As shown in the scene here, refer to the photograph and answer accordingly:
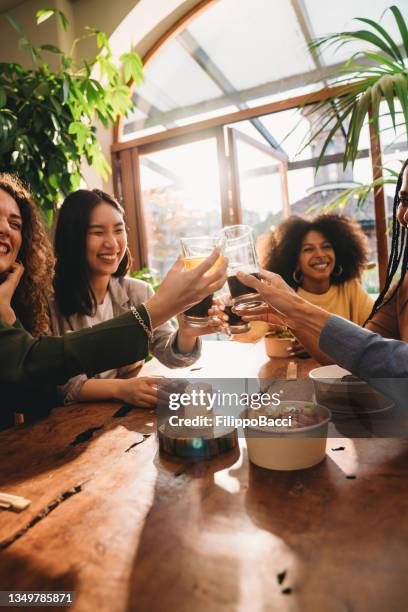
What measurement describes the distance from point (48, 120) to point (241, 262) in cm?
217

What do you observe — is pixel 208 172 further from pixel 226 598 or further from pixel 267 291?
Answer: pixel 226 598

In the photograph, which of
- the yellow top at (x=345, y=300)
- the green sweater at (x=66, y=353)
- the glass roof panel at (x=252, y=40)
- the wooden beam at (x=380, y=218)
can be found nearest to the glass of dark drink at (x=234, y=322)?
the green sweater at (x=66, y=353)

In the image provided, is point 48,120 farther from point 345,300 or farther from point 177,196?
point 345,300

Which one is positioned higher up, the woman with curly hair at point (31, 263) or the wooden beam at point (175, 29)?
the wooden beam at point (175, 29)

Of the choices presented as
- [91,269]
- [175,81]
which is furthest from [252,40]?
[91,269]

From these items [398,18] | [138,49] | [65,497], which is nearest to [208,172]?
[138,49]

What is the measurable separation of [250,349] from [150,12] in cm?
300

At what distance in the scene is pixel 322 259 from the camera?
2789 mm

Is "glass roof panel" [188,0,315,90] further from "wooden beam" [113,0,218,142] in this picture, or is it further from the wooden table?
the wooden table

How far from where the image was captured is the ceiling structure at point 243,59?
3.51 meters

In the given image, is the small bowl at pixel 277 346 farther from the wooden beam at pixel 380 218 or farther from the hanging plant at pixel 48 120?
the wooden beam at pixel 380 218

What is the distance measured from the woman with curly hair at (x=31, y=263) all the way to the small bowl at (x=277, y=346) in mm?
856

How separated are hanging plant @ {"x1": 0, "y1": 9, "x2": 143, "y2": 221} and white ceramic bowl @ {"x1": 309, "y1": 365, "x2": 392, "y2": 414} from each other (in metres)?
2.32

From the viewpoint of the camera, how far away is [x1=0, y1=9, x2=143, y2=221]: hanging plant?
2658mm
